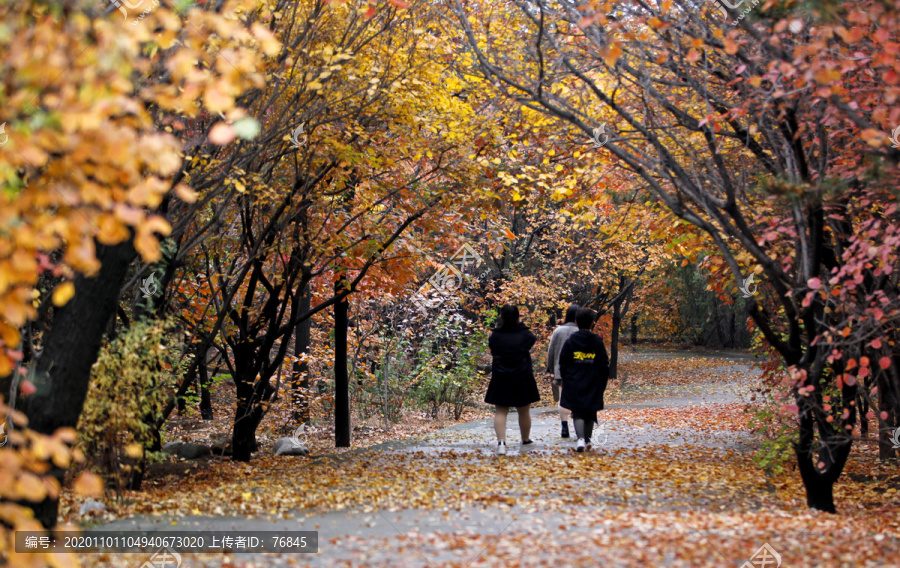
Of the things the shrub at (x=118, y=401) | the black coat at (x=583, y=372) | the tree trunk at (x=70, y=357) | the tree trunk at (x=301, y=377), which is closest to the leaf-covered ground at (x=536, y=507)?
the shrub at (x=118, y=401)

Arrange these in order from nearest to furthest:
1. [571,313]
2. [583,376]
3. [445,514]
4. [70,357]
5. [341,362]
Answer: [70,357]
[445,514]
[583,376]
[571,313]
[341,362]

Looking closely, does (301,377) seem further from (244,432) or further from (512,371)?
(512,371)

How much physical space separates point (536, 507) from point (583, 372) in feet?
11.8

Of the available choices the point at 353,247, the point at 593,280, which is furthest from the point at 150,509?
the point at 593,280

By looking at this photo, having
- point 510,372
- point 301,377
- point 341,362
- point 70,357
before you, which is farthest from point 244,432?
point 70,357

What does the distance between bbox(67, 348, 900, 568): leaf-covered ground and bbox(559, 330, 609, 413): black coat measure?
0.67 m

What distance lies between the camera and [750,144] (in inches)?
270

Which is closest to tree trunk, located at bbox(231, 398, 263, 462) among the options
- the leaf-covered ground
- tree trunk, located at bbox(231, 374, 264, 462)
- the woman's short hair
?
tree trunk, located at bbox(231, 374, 264, 462)

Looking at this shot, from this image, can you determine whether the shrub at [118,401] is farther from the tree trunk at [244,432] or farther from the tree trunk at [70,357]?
the tree trunk at [244,432]

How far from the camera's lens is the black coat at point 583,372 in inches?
354

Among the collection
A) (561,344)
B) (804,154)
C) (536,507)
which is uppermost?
(804,154)

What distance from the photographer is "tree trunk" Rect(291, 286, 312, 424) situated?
12422 mm

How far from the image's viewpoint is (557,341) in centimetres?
1050

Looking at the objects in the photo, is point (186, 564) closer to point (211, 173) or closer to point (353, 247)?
point (211, 173)
